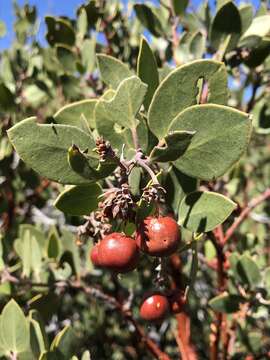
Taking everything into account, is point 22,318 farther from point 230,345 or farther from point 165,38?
point 165,38

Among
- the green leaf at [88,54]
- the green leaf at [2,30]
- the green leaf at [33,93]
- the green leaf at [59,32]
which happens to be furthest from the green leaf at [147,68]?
the green leaf at [2,30]

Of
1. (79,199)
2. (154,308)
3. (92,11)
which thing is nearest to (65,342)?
(154,308)

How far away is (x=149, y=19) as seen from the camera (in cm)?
167

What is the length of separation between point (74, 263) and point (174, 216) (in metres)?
0.67

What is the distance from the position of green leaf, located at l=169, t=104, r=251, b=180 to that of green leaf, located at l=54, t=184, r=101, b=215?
0.19m

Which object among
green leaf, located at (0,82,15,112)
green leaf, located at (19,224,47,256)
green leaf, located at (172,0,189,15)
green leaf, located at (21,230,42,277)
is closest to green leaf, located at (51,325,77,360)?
green leaf, located at (21,230,42,277)

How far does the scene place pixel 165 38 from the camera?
1735 millimetres

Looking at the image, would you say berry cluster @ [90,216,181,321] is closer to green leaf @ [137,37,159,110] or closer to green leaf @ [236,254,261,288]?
green leaf @ [137,37,159,110]

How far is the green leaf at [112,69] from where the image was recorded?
3.34 ft

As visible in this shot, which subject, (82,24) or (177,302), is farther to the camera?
(82,24)

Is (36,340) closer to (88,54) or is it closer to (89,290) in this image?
(89,290)

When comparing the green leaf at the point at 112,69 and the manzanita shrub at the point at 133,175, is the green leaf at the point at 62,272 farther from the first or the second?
the green leaf at the point at 112,69

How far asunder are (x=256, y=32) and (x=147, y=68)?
508 mm

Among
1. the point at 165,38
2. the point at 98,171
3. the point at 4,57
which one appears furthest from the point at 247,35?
the point at 4,57
